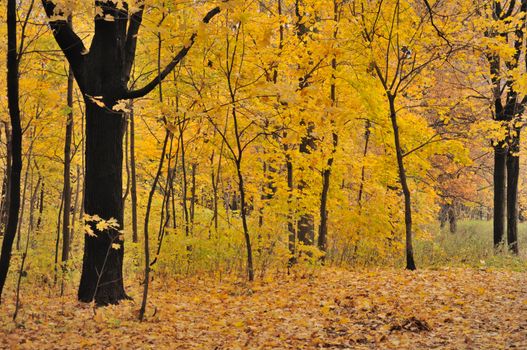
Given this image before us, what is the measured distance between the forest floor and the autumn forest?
42mm

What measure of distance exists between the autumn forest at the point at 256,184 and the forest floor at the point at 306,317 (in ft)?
0.14

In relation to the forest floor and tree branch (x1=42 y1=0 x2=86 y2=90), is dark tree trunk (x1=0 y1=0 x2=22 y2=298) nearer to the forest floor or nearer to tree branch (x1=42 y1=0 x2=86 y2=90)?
the forest floor

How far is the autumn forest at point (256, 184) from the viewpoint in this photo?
242 inches

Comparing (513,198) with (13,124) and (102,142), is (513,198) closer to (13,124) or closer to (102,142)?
(102,142)

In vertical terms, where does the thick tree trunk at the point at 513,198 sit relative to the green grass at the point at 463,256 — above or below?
above

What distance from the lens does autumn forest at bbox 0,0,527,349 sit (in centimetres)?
615

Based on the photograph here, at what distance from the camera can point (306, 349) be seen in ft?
17.1

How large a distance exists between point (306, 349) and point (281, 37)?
8.26 m

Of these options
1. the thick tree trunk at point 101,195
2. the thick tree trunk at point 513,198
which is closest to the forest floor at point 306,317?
the thick tree trunk at point 101,195

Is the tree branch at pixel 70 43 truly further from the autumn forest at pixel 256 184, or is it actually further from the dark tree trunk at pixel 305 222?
the dark tree trunk at pixel 305 222

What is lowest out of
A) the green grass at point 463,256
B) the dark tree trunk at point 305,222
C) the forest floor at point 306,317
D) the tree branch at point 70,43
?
the forest floor at point 306,317

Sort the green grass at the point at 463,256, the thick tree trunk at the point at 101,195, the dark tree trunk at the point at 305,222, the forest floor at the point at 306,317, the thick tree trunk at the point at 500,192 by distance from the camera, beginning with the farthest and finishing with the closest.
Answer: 1. the thick tree trunk at the point at 500,192
2. the dark tree trunk at the point at 305,222
3. the green grass at the point at 463,256
4. the thick tree trunk at the point at 101,195
5. the forest floor at the point at 306,317

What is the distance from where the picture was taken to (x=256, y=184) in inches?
546

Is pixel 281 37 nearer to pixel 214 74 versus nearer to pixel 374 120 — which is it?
pixel 214 74
